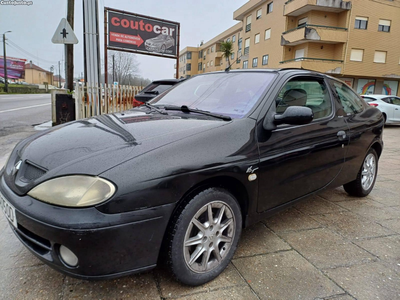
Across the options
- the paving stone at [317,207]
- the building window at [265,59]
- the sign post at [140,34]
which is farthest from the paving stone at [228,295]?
the building window at [265,59]

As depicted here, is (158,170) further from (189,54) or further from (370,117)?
Answer: (189,54)

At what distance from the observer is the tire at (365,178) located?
367 centimetres

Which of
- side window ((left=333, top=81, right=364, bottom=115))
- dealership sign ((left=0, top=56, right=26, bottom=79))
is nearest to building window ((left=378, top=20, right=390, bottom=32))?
side window ((left=333, top=81, right=364, bottom=115))

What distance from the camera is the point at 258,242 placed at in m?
2.56

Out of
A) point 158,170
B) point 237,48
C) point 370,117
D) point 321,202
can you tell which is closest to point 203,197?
point 158,170

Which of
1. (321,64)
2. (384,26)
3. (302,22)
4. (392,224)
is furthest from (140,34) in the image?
(384,26)

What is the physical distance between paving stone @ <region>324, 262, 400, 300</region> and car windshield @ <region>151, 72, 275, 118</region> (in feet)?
4.70

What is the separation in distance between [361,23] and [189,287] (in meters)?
31.8

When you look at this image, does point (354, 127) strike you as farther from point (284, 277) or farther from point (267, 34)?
point (267, 34)

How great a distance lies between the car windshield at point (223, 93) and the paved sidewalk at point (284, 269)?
47.7 inches

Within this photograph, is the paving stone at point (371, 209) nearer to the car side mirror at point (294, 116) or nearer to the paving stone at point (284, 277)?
the paving stone at point (284, 277)

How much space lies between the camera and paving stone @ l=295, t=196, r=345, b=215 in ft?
10.9

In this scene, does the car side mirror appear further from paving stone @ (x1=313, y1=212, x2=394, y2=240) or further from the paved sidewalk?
paving stone @ (x1=313, y1=212, x2=394, y2=240)

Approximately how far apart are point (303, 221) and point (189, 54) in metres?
68.2
